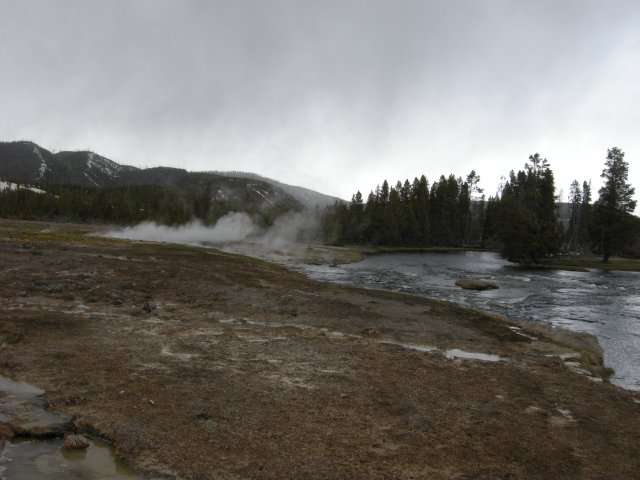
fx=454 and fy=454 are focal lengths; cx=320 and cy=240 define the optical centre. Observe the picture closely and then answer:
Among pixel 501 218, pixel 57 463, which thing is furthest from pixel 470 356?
pixel 501 218

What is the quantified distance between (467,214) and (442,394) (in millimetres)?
132592

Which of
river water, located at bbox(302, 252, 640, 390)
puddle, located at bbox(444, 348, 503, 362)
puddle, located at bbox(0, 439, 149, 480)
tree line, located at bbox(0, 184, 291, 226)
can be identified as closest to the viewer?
puddle, located at bbox(0, 439, 149, 480)

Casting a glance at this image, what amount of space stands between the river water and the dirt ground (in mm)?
1970

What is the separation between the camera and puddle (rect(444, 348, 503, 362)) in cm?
1797

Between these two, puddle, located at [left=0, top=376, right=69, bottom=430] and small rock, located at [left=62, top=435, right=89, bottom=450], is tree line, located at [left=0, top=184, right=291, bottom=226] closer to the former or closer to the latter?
puddle, located at [left=0, top=376, right=69, bottom=430]

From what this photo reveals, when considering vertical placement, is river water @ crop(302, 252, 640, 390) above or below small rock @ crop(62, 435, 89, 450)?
above

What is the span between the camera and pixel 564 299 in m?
38.7

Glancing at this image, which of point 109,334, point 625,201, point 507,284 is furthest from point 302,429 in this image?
point 625,201

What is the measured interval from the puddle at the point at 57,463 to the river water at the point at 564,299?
16877 millimetres

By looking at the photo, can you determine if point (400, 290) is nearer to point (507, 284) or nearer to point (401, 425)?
point (507, 284)

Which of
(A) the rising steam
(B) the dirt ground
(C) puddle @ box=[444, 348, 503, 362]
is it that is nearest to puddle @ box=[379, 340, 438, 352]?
(B) the dirt ground

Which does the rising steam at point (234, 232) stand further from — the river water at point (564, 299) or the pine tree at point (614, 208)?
the pine tree at point (614, 208)

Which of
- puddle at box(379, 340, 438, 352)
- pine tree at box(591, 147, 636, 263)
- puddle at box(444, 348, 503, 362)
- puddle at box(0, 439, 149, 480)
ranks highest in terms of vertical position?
pine tree at box(591, 147, 636, 263)

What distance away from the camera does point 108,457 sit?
8992mm
